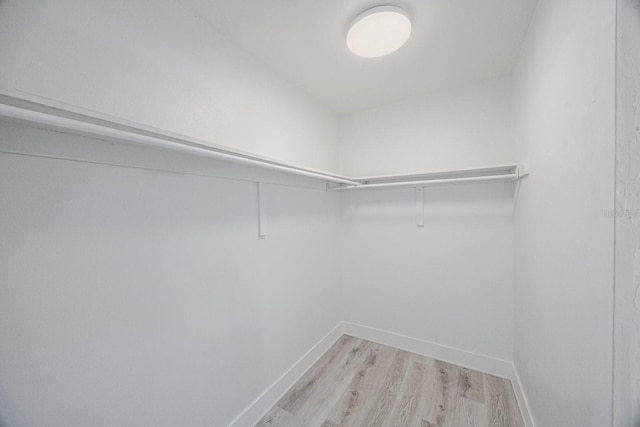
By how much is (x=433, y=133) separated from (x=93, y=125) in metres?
2.09

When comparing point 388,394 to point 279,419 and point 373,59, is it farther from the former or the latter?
point 373,59

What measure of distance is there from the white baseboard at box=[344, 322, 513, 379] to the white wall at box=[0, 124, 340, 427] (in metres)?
1.03

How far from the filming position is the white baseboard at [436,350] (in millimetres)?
1738

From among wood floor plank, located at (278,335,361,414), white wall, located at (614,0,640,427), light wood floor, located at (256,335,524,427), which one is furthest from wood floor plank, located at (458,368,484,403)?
white wall, located at (614,0,640,427)

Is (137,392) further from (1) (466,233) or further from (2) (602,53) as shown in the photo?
(1) (466,233)

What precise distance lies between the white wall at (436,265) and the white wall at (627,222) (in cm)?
132

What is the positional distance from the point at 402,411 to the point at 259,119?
6.72 feet

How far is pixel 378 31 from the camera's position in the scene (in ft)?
3.88

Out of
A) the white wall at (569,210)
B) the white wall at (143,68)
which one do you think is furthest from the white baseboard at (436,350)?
the white wall at (143,68)

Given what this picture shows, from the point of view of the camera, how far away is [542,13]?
1054 millimetres

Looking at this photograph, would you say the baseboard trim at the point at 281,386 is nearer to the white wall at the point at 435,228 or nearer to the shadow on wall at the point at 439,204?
the white wall at the point at 435,228

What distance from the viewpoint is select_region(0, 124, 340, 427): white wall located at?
0.70 m

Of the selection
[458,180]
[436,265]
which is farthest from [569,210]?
[436,265]

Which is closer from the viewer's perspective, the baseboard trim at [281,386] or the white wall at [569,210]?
the white wall at [569,210]
